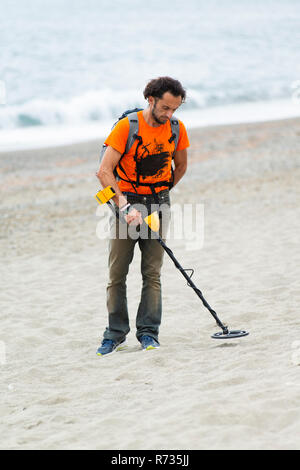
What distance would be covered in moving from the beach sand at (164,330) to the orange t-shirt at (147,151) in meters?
1.21

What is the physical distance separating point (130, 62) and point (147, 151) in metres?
35.0

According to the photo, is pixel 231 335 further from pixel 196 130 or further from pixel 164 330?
pixel 196 130

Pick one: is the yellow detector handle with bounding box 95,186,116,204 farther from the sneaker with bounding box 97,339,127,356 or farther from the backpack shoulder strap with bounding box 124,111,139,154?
the sneaker with bounding box 97,339,127,356

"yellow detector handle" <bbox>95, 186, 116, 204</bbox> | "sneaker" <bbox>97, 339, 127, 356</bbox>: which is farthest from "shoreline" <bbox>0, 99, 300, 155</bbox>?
"yellow detector handle" <bbox>95, 186, 116, 204</bbox>

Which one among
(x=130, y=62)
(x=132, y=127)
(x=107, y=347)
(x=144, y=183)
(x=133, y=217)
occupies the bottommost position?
(x=107, y=347)

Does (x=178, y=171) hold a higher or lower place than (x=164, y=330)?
higher

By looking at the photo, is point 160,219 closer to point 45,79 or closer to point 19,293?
point 19,293

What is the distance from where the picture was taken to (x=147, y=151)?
4.16 m

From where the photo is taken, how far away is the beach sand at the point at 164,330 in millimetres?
3125

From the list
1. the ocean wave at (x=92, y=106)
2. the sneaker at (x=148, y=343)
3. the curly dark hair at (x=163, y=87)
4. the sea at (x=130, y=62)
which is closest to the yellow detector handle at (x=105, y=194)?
the curly dark hair at (x=163, y=87)

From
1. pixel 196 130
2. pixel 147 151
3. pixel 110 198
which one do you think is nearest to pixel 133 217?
pixel 110 198

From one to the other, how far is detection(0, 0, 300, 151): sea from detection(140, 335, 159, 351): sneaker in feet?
45.4

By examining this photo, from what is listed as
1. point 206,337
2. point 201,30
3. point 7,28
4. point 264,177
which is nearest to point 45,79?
point 7,28

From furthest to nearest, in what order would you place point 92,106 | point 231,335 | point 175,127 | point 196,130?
point 92,106
point 196,130
point 231,335
point 175,127
